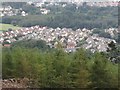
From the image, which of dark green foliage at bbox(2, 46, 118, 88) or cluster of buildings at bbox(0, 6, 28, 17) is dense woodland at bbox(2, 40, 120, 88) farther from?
cluster of buildings at bbox(0, 6, 28, 17)

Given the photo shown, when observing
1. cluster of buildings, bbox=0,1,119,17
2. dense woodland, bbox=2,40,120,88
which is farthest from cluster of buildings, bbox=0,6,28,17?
dense woodland, bbox=2,40,120,88

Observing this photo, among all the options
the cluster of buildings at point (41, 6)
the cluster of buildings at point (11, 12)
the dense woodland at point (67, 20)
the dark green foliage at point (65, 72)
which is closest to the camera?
the dark green foliage at point (65, 72)

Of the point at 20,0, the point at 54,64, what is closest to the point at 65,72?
the point at 54,64

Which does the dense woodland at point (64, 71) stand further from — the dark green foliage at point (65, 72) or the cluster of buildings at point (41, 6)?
the cluster of buildings at point (41, 6)

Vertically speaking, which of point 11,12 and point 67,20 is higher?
point 11,12

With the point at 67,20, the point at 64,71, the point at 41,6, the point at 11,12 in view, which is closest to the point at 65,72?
the point at 64,71

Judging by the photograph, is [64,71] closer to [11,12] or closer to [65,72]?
[65,72]

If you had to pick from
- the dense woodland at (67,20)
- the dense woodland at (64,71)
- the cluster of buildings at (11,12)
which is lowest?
the dense woodland at (67,20)

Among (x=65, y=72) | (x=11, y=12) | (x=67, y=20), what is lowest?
(x=67, y=20)

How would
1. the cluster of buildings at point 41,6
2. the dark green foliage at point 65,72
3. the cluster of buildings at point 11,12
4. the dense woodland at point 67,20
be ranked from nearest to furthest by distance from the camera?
the dark green foliage at point 65,72, the dense woodland at point 67,20, the cluster of buildings at point 11,12, the cluster of buildings at point 41,6

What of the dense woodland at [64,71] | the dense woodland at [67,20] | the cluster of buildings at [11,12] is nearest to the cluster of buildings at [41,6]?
the cluster of buildings at [11,12]

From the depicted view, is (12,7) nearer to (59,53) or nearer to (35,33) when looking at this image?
(35,33)
